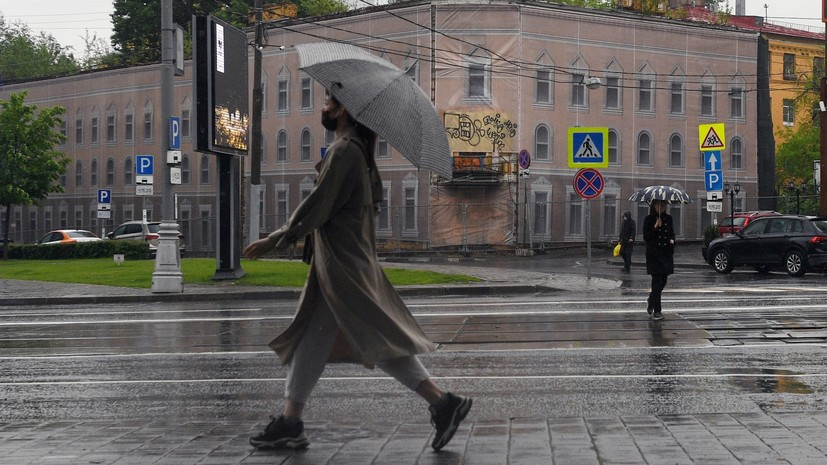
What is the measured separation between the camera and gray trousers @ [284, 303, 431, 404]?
6.38 meters

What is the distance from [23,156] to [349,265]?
45041mm

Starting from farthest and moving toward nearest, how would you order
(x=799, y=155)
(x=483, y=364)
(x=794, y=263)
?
(x=799, y=155) < (x=794, y=263) < (x=483, y=364)

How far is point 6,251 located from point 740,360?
39401 mm

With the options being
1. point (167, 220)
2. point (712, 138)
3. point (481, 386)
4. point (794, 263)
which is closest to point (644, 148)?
point (712, 138)

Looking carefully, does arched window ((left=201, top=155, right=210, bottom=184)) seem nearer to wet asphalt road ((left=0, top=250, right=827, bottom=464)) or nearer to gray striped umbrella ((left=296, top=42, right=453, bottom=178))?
wet asphalt road ((left=0, top=250, right=827, bottom=464))

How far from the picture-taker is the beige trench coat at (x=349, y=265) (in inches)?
242

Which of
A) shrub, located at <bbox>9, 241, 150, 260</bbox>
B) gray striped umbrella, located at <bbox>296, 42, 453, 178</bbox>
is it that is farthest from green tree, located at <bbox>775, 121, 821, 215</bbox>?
gray striped umbrella, located at <bbox>296, 42, 453, 178</bbox>

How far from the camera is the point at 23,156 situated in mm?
47969

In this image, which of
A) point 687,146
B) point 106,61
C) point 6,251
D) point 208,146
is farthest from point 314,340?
point 106,61

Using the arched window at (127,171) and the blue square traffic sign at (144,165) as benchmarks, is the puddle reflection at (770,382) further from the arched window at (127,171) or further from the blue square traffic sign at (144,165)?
the arched window at (127,171)

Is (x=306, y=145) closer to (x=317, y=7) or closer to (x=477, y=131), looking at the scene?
(x=477, y=131)

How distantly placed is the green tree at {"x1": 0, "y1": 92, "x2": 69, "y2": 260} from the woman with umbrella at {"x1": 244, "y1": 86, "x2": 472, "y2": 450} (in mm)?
44260

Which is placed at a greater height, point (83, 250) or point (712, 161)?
point (712, 161)

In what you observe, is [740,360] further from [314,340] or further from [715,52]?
[715,52]
